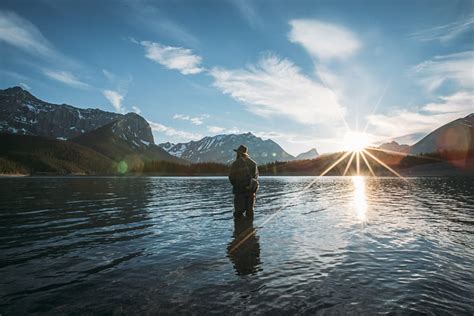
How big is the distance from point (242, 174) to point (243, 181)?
18.3 inches

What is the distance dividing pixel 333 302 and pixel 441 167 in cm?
16508

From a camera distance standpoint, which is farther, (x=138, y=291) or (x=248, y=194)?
(x=248, y=194)

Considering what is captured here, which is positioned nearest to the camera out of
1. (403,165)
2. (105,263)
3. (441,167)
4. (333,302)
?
(333,302)

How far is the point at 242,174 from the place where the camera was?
757 inches

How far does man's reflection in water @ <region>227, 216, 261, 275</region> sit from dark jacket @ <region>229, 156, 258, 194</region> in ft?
8.94

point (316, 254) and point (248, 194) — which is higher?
point (248, 194)

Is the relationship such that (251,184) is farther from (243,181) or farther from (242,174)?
(242,174)

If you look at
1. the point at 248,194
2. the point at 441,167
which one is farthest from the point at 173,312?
the point at 441,167

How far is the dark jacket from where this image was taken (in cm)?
1911

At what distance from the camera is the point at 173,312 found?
6.57 metres

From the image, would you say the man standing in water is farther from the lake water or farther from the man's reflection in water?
the man's reflection in water

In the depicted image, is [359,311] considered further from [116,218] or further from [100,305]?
[116,218]

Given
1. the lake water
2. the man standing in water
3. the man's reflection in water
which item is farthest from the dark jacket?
the man's reflection in water

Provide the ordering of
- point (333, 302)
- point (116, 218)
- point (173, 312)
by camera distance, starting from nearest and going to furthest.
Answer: point (173, 312), point (333, 302), point (116, 218)
